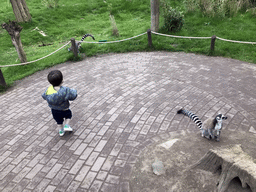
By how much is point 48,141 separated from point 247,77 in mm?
6237

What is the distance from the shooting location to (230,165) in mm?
3062

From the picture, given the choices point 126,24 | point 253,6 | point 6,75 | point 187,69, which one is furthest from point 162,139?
point 253,6

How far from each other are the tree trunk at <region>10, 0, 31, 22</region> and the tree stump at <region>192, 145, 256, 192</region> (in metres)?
14.9

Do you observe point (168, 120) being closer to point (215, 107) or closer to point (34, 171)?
point (215, 107)

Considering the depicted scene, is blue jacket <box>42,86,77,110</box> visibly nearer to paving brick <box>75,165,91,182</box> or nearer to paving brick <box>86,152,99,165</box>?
paving brick <box>86,152,99,165</box>

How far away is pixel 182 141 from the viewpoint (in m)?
4.42

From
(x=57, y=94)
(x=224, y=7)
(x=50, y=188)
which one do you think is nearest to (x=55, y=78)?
(x=57, y=94)

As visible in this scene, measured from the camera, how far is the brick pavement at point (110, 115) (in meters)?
3.96

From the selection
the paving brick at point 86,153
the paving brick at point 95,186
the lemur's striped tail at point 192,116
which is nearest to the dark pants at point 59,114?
the paving brick at point 86,153

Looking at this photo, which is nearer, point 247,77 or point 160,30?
point 247,77

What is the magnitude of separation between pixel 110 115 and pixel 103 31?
8.86 m

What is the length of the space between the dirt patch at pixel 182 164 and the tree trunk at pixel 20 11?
14.0m

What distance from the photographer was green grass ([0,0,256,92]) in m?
9.02

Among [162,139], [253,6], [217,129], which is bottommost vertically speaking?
[162,139]
